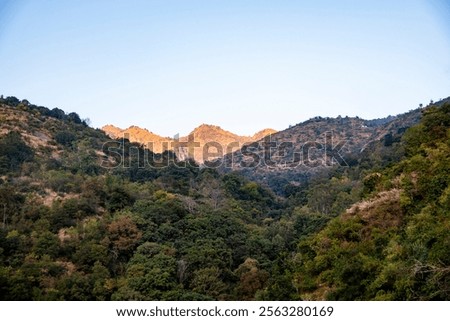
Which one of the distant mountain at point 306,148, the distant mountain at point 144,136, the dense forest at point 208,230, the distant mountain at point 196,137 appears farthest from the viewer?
the distant mountain at point 144,136

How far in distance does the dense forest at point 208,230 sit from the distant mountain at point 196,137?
129ft

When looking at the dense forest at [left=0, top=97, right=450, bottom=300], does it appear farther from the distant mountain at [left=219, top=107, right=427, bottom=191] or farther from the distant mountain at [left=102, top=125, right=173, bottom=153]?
the distant mountain at [left=102, top=125, right=173, bottom=153]

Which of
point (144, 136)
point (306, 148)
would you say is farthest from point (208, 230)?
point (144, 136)

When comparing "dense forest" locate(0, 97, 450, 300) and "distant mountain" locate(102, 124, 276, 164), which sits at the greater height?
"distant mountain" locate(102, 124, 276, 164)

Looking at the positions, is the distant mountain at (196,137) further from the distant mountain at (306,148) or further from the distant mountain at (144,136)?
the distant mountain at (306,148)

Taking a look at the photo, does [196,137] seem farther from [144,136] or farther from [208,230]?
[208,230]

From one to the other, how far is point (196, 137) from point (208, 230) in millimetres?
99673

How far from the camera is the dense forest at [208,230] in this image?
19156 mm

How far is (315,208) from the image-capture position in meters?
52.7

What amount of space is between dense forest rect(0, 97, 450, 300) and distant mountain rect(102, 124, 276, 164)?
39.3 metres

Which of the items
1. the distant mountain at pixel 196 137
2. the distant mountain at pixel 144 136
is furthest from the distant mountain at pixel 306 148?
the distant mountain at pixel 144 136

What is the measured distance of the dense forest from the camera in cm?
1916

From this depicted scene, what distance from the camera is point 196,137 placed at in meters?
138

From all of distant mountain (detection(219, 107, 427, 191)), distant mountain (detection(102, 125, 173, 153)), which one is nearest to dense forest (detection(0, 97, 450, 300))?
distant mountain (detection(219, 107, 427, 191))
